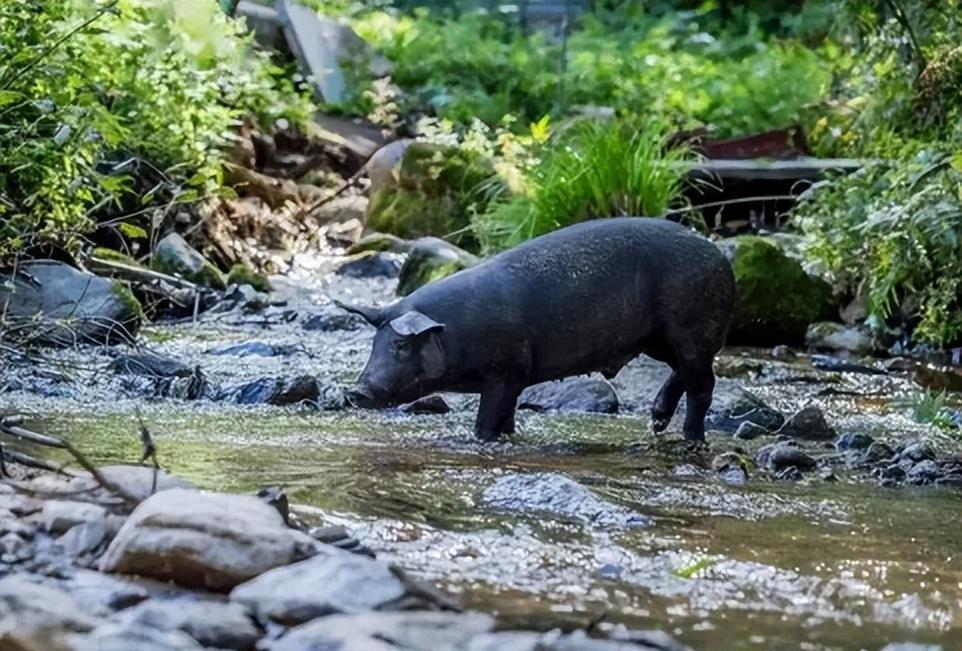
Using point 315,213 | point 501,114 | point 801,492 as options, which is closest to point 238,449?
point 801,492

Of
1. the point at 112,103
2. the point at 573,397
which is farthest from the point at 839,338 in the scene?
the point at 112,103

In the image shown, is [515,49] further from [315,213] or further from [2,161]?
[2,161]

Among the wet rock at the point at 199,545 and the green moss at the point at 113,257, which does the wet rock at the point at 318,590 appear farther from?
the green moss at the point at 113,257

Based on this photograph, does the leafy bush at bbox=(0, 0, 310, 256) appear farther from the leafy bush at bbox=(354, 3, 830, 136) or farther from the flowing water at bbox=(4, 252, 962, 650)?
the leafy bush at bbox=(354, 3, 830, 136)

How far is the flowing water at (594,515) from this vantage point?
340 centimetres

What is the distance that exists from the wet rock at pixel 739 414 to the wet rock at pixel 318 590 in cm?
346

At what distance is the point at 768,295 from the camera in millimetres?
9938

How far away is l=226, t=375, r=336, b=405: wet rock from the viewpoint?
6727 mm

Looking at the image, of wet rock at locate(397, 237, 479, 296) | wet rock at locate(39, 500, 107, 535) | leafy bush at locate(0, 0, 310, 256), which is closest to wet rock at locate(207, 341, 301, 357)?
leafy bush at locate(0, 0, 310, 256)

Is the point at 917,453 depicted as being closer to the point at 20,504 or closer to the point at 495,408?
the point at 495,408

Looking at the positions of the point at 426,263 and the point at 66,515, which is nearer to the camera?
the point at 66,515

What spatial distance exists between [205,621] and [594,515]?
1493 mm

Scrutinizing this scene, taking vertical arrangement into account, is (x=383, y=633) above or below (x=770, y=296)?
above

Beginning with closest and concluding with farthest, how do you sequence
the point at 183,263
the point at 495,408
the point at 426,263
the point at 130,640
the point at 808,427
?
the point at 130,640 → the point at 495,408 → the point at 808,427 → the point at 183,263 → the point at 426,263
